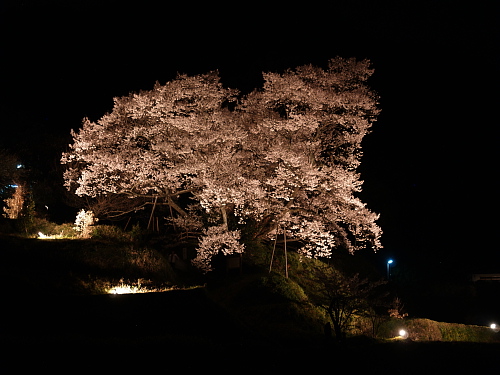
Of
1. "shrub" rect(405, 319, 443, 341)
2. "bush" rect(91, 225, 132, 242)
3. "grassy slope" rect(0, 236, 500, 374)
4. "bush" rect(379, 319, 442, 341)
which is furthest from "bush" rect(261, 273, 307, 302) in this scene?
"bush" rect(91, 225, 132, 242)

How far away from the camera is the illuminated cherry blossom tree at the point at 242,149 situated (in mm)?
15750

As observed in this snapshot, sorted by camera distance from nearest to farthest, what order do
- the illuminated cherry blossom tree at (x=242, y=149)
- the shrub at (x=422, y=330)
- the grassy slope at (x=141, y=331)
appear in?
the grassy slope at (x=141, y=331) → the shrub at (x=422, y=330) → the illuminated cherry blossom tree at (x=242, y=149)

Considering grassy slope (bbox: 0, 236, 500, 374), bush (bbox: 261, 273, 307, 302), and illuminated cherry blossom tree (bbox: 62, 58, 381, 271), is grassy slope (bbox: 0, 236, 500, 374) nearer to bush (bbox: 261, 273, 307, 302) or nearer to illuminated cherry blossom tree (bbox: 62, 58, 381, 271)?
bush (bbox: 261, 273, 307, 302)

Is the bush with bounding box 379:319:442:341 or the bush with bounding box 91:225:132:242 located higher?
the bush with bounding box 91:225:132:242

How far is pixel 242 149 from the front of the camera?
17.2m

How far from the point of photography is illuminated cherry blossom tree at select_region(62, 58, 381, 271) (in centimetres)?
1575

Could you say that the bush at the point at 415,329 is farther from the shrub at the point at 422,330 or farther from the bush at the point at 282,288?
the bush at the point at 282,288

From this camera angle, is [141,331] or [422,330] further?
[422,330]

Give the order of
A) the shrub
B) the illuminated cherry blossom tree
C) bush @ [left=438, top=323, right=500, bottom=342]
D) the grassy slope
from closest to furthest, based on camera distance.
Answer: the grassy slope
the shrub
the illuminated cherry blossom tree
bush @ [left=438, top=323, right=500, bottom=342]

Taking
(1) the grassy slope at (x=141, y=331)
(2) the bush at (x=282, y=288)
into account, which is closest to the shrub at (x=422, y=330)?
(2) the bush at (x=282, y=288)

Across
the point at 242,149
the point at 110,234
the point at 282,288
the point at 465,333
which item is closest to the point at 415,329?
the point at 465,333

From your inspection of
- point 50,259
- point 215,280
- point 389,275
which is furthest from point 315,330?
point 389,275

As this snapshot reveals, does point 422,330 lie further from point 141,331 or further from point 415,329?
point 141,331

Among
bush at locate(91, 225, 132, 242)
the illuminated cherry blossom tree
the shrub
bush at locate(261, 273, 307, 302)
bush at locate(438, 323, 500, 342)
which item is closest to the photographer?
bush at locate(261, 273, 307, 302)
